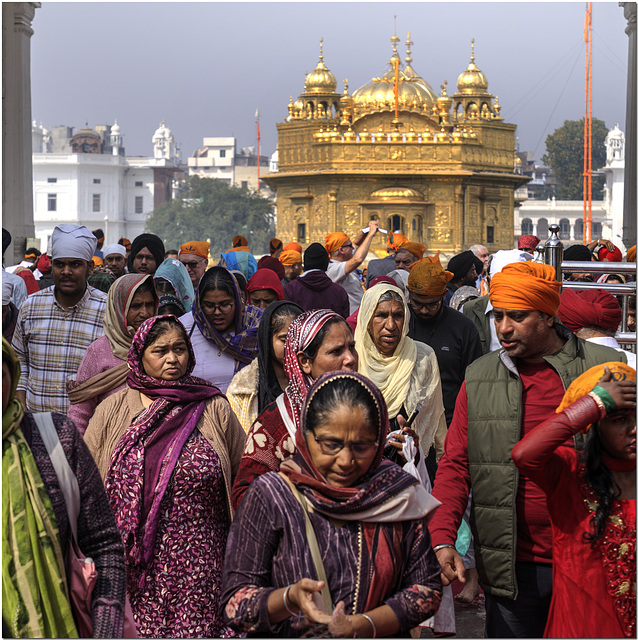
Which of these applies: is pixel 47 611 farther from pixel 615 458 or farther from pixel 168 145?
pixel 168 145

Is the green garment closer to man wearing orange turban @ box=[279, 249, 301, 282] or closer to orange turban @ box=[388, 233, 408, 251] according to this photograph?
man wearing orange turban @ box=[279, 249, 301, 282]

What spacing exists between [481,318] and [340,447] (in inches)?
159

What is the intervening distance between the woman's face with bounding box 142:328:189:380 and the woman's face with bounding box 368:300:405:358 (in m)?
1.16

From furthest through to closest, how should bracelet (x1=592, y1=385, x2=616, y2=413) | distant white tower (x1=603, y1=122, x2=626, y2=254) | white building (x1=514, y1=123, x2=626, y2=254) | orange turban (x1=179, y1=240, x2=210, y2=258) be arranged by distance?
1. white building (x1=514, y1=123, x2=626, y2=254)
2. distant white tower (x1=603, y1=122, x2=626, y2=254)
3. orange turban (x1=179, y1=240, x2=210, y2=258)
4. bracelet (x1=592, y1=385, x2=616, y2=413)

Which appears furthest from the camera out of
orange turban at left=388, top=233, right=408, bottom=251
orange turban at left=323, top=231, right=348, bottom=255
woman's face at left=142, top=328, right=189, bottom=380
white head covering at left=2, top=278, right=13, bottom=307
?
orange turban at left=388, top=233, right=408, bottom=251

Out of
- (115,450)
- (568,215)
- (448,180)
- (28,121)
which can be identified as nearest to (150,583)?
(115,450)

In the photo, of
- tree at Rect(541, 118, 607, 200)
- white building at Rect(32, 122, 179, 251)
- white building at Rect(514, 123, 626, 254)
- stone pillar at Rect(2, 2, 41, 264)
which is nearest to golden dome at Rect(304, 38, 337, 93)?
stone pillar at Rect(2, 2, 41, 264)

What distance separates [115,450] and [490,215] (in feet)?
102

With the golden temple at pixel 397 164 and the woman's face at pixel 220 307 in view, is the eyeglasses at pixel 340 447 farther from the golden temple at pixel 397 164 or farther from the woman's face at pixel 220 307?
the golden temple at pixel 397 164

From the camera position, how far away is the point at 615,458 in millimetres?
2957

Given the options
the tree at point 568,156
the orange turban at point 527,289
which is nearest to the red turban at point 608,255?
the orange turban at point 527,289

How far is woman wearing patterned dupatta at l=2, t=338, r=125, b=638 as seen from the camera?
2520mm

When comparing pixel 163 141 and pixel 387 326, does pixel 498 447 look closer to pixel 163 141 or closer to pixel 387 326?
pixel 387 326

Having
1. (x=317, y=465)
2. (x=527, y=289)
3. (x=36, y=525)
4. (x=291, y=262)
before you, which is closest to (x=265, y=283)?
(x=527, y=289)
